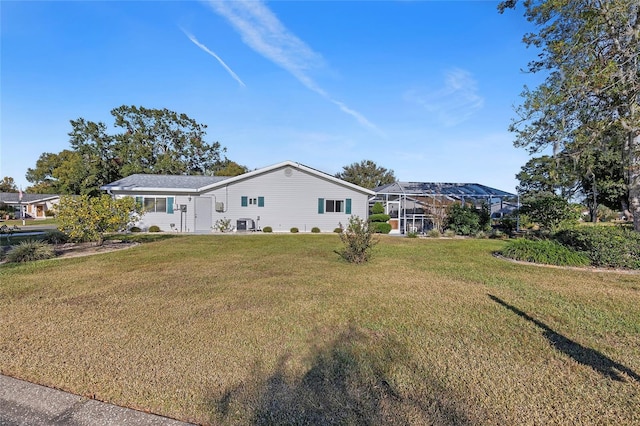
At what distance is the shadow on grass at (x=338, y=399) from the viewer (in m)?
2.18

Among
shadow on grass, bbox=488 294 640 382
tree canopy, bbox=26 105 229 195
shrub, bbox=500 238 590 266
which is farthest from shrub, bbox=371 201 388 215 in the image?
tree canopy, bbox=26 105 229 195

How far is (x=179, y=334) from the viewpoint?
11.8ft

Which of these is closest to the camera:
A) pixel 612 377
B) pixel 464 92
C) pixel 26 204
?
pixel 612 377

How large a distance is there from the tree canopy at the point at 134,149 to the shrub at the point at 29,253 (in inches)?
1045

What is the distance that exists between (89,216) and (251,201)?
32.6 feet

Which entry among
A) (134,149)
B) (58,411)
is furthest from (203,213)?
(134,149)

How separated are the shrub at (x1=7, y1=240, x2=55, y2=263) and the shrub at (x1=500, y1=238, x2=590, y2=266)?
520 inches

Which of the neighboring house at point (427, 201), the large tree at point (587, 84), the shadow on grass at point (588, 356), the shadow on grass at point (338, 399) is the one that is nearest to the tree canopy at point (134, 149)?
the neighboring house at point (427, 201)

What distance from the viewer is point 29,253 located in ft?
27.8

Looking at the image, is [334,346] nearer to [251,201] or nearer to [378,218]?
[378,218]

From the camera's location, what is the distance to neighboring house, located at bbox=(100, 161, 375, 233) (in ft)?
61.8

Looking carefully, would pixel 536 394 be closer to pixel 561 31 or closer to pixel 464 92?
pixel 561 31

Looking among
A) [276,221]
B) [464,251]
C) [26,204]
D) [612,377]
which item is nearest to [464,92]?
[464,251]

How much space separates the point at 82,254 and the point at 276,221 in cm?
1127
